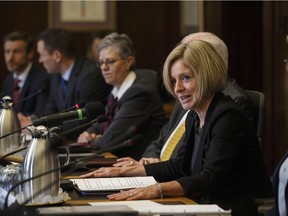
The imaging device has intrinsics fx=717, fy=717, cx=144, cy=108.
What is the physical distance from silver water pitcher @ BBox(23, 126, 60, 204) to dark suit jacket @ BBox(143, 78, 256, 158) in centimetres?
110

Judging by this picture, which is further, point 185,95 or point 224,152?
point 185,95

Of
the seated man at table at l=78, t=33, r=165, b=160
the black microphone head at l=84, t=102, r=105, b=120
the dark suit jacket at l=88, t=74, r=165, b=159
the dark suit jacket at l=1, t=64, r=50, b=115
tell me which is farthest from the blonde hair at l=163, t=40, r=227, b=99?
the dark suit jacket at l=1, t=64, r=50, b=115

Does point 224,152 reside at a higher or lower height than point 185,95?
lower

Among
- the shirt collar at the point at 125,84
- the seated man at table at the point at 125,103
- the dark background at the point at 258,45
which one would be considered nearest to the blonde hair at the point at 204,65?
the seated man at table at the point at 125,103

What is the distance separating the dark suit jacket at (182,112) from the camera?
3271 mm

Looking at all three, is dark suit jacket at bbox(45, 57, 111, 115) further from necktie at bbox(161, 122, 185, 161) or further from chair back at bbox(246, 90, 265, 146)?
chair back at bbox(246, 90, 265, 146)

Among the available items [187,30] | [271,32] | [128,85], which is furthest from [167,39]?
[128,85]

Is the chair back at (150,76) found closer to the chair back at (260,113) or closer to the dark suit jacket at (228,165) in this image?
the chair back at (260,113)

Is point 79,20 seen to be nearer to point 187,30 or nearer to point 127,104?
point 187,30

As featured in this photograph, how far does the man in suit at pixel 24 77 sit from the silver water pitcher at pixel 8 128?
7.21 ft

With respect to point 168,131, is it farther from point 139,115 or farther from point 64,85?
point 64,85

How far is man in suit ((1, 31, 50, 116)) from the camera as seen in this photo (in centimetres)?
617

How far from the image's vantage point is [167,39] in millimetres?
7941

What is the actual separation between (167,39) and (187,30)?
2.14 feet
